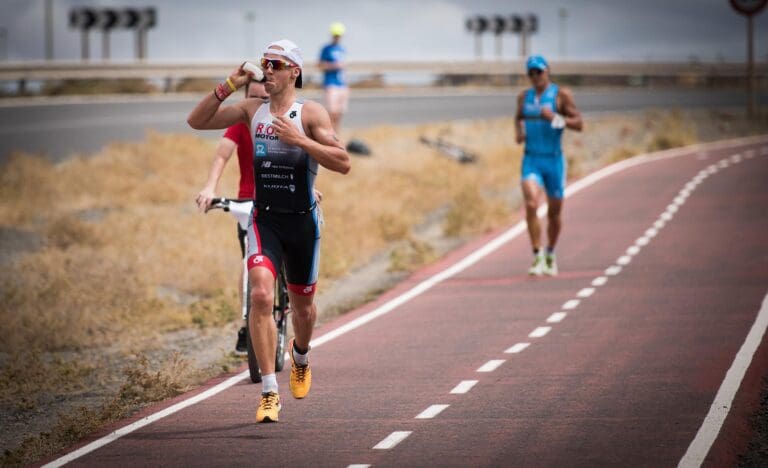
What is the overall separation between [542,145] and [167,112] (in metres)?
25.6

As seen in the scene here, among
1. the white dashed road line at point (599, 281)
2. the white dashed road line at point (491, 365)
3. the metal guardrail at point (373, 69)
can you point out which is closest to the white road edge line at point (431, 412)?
the white dashed road line at point (491, 365)

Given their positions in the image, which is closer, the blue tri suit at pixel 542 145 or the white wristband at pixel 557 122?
the white wristband at pixel 557 122

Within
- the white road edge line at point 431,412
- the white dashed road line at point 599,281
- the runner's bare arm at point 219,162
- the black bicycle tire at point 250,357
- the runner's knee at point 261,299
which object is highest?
the runner's bare arm at point 219,162

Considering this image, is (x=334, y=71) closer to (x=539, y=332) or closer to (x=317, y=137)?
(x=539, y=332)

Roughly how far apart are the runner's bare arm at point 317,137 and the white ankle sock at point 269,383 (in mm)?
1465

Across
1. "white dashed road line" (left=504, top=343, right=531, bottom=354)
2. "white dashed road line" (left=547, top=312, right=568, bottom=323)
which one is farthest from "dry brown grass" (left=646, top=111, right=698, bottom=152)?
"white dashed road line" (left=504, top=343, right=531, bottom=354)

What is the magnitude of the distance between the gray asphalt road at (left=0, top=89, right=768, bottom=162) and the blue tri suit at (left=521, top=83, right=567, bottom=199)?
19.2 m

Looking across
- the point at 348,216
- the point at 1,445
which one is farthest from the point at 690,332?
the point at 348,216

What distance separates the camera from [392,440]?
390 inches

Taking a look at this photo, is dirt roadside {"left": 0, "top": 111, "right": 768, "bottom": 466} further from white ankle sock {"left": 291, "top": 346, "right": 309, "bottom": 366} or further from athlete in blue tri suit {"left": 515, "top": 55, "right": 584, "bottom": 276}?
athlete in blue tri suit {"left": 515, "top": 55, "right": 584, "bottom": 276}

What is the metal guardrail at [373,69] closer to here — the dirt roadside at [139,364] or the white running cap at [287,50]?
the dirt roadside at [139,364]

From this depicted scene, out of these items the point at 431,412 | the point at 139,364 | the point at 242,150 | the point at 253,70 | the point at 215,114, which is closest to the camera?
the point at 253,70

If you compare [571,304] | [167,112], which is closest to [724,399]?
[571,304]

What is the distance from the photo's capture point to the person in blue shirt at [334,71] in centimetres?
2736
